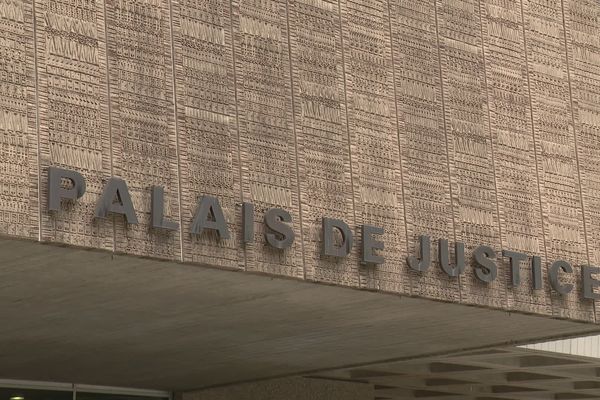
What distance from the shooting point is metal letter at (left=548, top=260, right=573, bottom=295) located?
14383mm

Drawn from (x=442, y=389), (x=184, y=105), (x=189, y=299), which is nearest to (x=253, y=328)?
(x=189, y=299)

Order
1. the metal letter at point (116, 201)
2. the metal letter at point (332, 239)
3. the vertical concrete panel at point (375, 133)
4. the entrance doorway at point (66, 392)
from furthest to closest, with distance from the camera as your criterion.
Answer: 1. the entrance doorway at point (66, 392)
2. the vertical concrete panel at point (375, 133)
3. the metal letter at point (332, 239)
4. the metal letter at point (116, 201)

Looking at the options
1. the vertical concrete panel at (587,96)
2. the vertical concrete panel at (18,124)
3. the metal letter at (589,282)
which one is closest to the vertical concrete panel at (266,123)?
the vertical concrete panel at (18,124)

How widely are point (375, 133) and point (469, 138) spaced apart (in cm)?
139

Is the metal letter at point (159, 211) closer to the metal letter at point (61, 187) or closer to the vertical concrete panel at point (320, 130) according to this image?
the metal letter at point (61, 187)

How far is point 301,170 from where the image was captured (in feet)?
41.2

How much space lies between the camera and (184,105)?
1181 cm

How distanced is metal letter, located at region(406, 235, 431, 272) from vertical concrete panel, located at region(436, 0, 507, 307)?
55 centimetres

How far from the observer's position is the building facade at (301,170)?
11.0 m

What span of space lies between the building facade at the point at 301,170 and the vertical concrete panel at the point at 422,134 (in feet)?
0.07

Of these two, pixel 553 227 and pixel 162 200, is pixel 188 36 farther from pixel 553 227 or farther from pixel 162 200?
pixel 553 227

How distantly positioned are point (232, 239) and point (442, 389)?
41.6ft

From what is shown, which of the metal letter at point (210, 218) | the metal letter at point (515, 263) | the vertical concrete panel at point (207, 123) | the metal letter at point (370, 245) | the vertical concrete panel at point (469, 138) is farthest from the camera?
the metal letter at point (515, 263)

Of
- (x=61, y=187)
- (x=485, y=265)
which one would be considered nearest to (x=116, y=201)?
(x=61, y=187)
